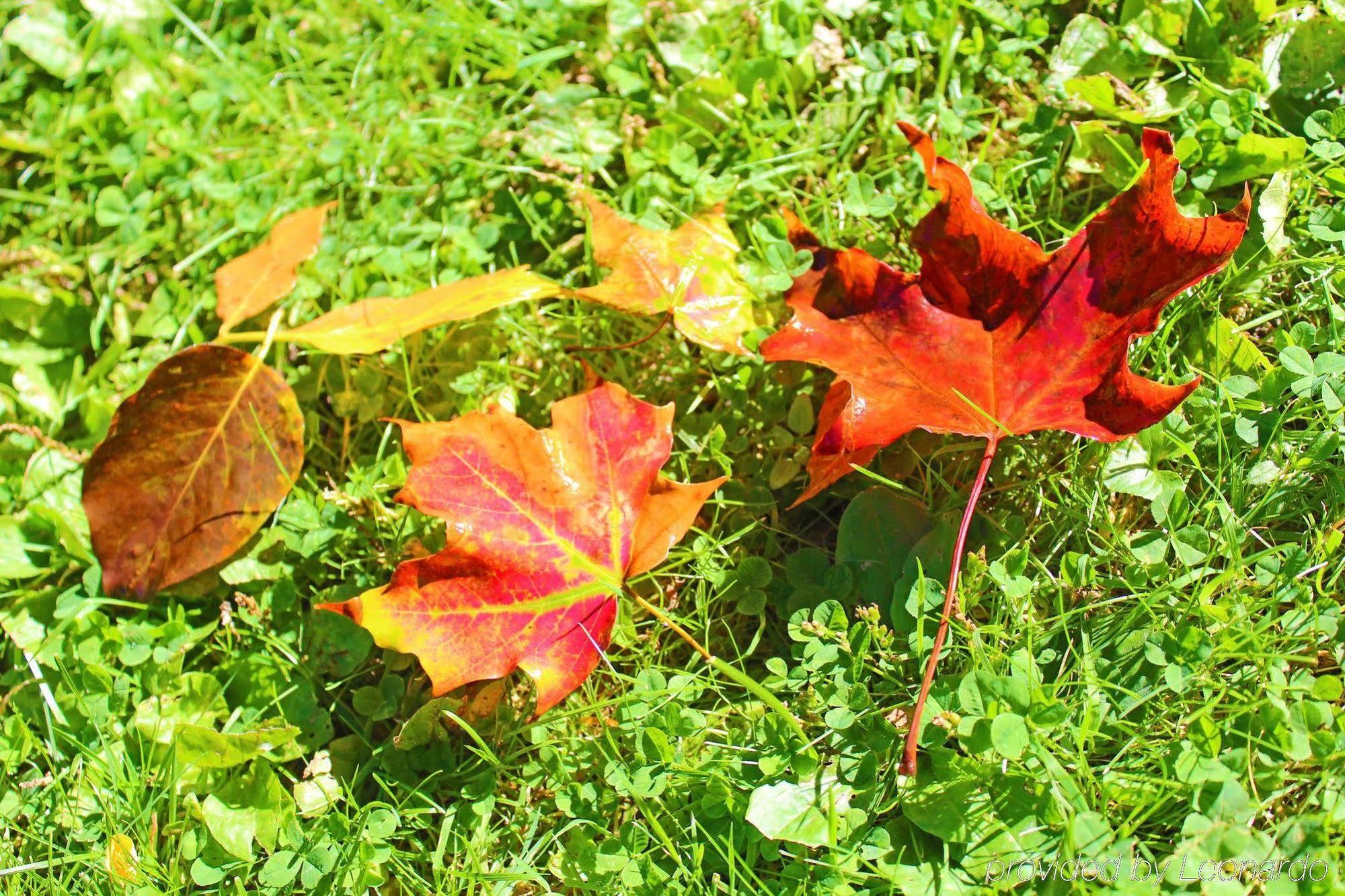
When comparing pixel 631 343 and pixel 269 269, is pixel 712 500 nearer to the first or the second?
pixel 631 343

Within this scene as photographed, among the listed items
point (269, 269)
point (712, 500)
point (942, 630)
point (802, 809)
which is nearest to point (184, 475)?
point (269, 269)

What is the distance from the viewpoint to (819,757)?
61.3 inches

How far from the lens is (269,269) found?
214 cm

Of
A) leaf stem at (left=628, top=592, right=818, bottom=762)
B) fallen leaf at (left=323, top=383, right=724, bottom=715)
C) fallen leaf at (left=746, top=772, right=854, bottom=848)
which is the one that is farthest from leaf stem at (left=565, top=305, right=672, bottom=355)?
fallen leaf at (left=746, top=772, right=854, bottom=848)

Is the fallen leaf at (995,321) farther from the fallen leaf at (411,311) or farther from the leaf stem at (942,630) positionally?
the fallen leaf at (411,311)

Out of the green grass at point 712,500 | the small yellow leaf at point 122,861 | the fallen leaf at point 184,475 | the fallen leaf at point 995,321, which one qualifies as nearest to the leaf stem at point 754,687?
the green grass at point 712,500

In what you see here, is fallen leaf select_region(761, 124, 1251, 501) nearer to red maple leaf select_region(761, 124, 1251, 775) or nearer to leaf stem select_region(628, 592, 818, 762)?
red maple leaf select_region(761, 124, 1251, 775)

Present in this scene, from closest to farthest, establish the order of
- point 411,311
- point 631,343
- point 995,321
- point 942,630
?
point 942,630 < point 995,321 < point 631,343 < point 411,311

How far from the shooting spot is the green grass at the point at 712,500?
152 centimetres

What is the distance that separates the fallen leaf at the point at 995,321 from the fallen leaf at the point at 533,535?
0.26 metres

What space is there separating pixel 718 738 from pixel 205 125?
1797 millimetres

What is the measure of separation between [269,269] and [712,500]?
1029 millimetres

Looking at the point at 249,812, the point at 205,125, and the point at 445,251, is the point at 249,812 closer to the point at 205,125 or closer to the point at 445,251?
the point at 445,251

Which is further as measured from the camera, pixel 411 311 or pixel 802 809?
pixel 411 311
